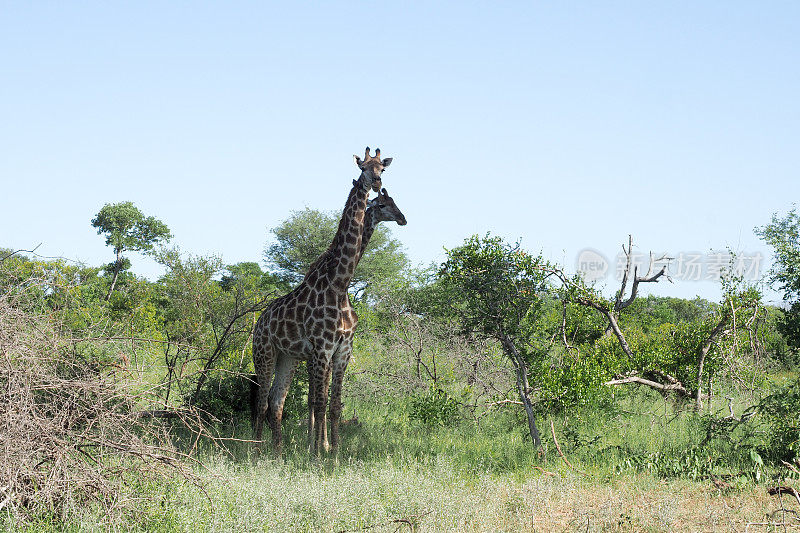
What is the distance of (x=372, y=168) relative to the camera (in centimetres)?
888

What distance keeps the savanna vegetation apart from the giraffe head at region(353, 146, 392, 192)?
135 cm

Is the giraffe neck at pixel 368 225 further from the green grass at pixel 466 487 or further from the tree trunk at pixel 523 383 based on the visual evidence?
the green grass at pixel 466 487

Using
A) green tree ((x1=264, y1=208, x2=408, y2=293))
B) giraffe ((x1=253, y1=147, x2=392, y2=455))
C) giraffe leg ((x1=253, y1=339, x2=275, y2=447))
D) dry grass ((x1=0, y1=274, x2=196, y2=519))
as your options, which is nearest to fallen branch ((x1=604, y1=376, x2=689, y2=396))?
giraffe ((x1=253, y1=147, x2=392, y2=455))

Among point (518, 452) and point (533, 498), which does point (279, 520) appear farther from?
point (518, 452)

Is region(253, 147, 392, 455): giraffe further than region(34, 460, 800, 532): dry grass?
Yes

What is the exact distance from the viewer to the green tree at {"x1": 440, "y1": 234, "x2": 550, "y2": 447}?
28.8ft

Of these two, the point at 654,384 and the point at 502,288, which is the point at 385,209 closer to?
the point at 502,288

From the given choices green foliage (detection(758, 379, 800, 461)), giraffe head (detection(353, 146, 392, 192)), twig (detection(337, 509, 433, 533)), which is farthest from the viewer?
giraffe head (detection(353, 146, 392, 192))

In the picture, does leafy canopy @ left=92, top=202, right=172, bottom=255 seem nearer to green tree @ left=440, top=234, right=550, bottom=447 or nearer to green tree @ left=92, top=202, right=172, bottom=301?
green tree @ left=92, top=202, right=172, bottom=301

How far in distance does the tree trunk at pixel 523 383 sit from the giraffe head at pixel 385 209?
2071 mm

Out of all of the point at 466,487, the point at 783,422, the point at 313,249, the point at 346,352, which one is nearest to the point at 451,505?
the point at 466,487

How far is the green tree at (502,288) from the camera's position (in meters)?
8.77

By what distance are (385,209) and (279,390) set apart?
2843mm

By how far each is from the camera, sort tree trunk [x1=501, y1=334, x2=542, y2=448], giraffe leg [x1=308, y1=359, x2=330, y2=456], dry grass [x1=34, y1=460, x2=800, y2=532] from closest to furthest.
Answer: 1. dry grass [x1=34, y1=460, x2=800, y2=532]
2. tree trunk [x1=501, y1=334, x2=542, y2=448]
3. giraffe leg [x1=308, y1=359, x2=330, y2=456]
